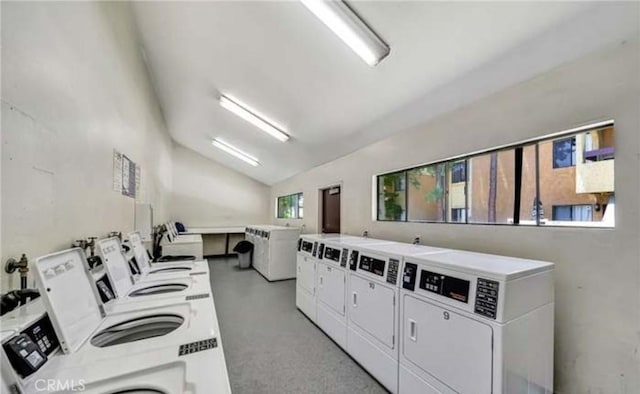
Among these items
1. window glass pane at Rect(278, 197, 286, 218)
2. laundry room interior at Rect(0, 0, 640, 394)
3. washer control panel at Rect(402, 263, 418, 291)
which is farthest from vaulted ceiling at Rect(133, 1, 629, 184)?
window glass pane at Rect(278, 197, 286, 218)

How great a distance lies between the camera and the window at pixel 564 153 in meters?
1.73

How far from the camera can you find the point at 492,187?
7.29 ft

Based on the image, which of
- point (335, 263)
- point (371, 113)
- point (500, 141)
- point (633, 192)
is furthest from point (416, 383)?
point (371, 113)

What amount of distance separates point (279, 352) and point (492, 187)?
2458 mm

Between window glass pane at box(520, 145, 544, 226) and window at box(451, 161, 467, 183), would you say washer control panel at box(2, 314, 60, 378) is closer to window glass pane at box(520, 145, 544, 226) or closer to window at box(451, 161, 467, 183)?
window glass pane at box(520, 145, 544, 226)

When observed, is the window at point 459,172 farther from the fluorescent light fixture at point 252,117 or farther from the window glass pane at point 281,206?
the window glass pane at point 281,206

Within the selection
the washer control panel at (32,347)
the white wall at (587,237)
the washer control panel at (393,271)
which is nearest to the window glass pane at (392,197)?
the white wall at (587,237)

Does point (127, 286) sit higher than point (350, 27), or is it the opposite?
point (350, 27)

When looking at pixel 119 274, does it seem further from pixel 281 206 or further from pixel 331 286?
pixel 281 206

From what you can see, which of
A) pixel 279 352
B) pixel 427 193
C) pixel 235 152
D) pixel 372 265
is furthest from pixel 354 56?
pixel 235 152

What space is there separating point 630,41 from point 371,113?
203 cm

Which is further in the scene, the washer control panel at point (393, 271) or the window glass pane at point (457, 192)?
Answer: the window glass pane at point (457, 192)

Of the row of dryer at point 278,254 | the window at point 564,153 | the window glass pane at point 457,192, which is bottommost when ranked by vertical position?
the row of dryer at point 278,254

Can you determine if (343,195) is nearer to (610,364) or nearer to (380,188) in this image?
(380,188)
